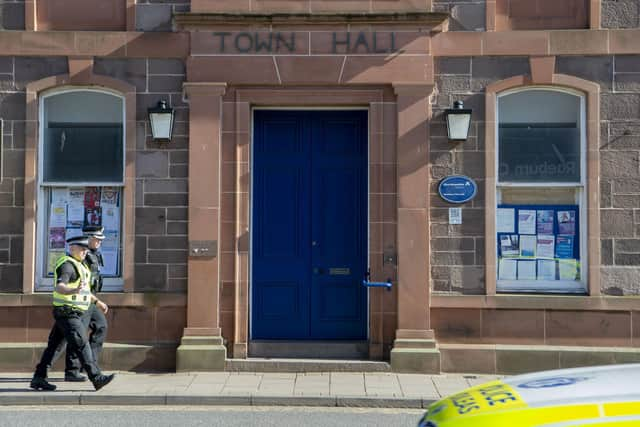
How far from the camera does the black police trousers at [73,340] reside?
907 centimetres

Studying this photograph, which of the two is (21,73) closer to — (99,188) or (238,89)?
(99,188)

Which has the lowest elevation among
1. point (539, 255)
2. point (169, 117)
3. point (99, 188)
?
point (539, 255)

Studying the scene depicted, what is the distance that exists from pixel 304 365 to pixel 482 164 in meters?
3.58

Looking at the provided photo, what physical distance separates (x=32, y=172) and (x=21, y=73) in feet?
4.50

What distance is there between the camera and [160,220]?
10797mm

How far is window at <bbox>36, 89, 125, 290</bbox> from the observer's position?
36.1 ft

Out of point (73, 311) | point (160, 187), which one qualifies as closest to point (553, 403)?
point (73, 311)

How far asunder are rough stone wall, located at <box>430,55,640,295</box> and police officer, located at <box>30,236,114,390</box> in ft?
14.7

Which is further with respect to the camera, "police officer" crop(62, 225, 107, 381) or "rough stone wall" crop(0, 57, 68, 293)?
"rough stone wall" crop(0, 57, 68, 293)

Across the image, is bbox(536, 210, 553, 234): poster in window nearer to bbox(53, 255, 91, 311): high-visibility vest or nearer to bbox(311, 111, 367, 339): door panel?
bbox(311, 111, 367, 339): door panel

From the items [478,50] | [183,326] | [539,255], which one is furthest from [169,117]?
[539,255]

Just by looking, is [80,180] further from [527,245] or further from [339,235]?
[527,245]

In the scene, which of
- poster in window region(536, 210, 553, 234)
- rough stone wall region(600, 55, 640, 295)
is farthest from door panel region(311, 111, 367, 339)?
rough stone wall region(600, 55, 640, 295)

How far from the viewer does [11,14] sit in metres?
11.0
